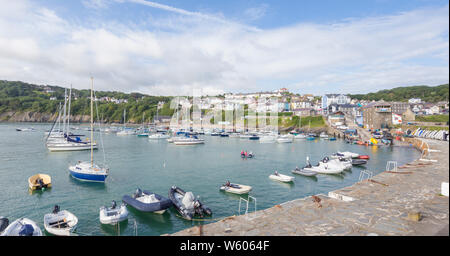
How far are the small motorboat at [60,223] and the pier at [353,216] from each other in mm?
7748

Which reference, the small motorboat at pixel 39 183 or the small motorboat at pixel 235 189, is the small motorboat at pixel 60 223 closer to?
the small motorboat at pixel 39 183

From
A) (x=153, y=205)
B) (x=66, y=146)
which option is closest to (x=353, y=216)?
(x=153, y=205)

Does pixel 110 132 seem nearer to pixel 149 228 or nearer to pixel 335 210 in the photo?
pixel 149 228

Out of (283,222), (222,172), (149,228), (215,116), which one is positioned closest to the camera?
(283,222)

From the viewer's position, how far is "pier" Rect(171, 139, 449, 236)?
873 cm

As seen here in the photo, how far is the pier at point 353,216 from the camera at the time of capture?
8734 mm

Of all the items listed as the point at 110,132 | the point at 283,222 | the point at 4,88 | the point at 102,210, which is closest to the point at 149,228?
the point at 102,210

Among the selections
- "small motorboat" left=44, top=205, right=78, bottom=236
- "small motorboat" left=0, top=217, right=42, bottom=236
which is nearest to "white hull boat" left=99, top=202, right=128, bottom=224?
"small motorboat" left=44, top=205, right=78, bottom=236

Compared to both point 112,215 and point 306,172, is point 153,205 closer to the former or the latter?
point 112,215

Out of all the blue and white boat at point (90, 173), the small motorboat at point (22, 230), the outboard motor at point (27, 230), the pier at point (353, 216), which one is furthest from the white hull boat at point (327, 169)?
the outboard motor at point (27, 230)

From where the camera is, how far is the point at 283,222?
9.84m

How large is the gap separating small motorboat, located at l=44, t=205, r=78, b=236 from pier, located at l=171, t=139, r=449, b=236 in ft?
25.4
